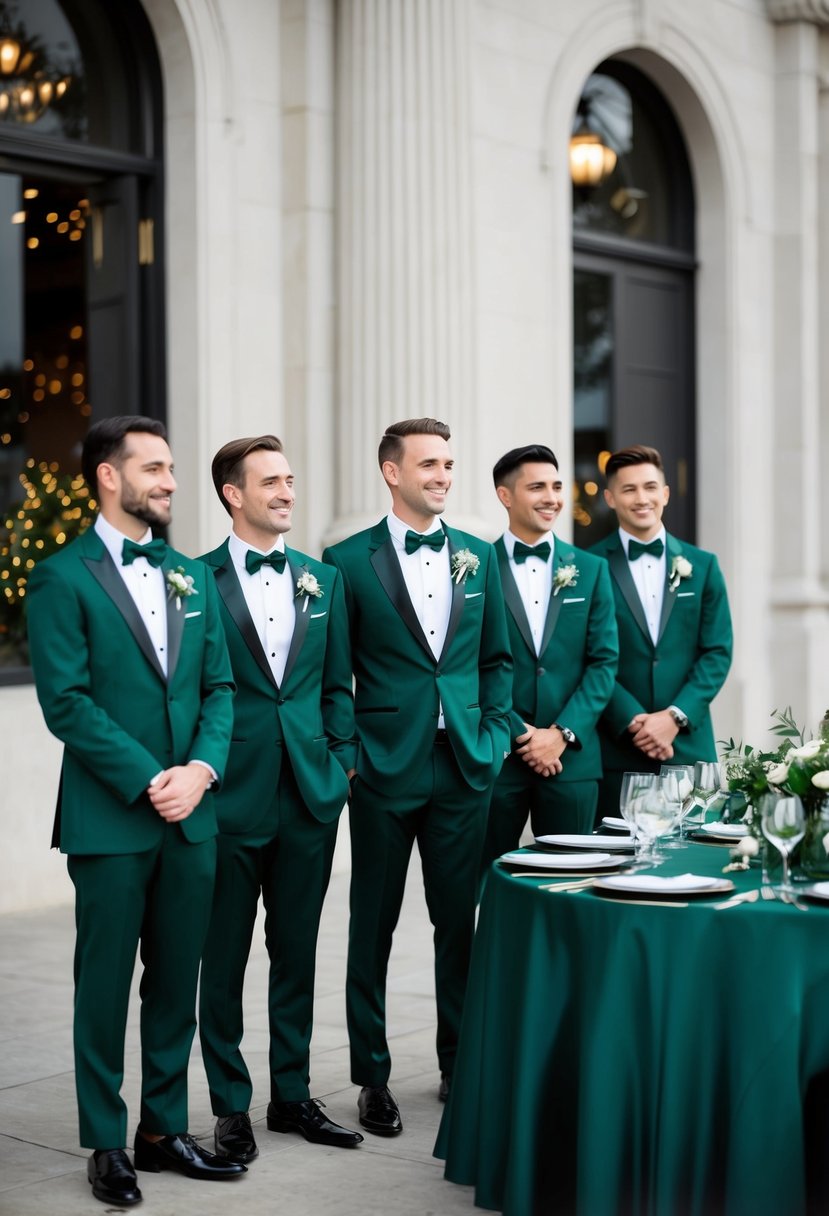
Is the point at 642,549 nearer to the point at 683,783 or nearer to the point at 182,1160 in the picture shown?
the point at 683,783

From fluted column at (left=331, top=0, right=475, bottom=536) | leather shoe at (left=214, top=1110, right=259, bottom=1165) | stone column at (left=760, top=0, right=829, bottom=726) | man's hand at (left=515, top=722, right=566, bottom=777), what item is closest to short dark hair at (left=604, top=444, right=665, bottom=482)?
man's hand at (left=515, top=722, right=566, bottom=777)

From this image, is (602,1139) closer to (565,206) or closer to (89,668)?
(89,668)

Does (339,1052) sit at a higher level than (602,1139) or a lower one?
lower

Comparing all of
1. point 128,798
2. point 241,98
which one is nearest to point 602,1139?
point 128,798

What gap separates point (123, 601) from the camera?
4477mm

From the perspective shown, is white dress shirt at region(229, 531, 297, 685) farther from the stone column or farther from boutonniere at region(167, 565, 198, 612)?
the stone column

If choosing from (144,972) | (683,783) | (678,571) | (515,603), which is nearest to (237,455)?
(515,603)

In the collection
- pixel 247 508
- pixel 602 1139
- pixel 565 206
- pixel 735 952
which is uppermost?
pixel 565 206

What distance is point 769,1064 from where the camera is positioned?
3.72m

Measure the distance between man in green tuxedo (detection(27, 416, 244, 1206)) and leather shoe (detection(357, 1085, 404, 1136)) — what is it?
56cm

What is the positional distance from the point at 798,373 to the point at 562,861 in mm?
9953

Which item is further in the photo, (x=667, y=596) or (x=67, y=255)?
(x=67, y=255)

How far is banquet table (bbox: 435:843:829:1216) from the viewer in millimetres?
3721

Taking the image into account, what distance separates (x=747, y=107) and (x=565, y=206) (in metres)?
2.67
